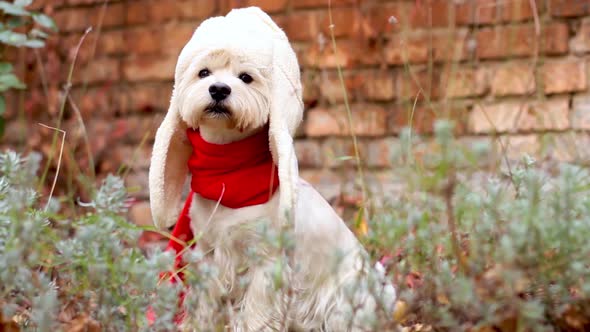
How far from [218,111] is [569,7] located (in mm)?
2438

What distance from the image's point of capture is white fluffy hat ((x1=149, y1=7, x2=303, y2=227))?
1947 mm

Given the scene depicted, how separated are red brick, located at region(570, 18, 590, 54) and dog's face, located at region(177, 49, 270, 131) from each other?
7.46ft

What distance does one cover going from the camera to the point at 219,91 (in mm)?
1894

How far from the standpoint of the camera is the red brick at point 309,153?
14.2 ft

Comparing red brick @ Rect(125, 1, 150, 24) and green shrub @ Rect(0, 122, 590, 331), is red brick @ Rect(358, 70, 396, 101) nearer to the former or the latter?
red brick @ Rect(125, 1, 150, 24)

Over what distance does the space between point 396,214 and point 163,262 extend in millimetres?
485

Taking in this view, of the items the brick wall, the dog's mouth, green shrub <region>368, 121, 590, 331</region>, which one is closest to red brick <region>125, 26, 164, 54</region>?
the brick wall

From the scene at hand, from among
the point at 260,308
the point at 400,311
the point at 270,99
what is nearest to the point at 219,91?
the point at 270,99

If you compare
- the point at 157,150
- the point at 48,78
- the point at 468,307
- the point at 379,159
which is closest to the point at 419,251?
the point at 468,307

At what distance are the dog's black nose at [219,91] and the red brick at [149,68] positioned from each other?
2.80 metres

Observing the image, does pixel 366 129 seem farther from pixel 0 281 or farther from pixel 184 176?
pixel 0 281

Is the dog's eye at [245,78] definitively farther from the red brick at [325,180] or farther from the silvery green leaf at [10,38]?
the red brick at [325,180]

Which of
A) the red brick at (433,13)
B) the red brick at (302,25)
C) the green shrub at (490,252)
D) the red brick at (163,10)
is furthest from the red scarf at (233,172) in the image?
the red brick at (163,10)

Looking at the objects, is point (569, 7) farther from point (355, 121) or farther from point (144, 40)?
point (144, 40)
